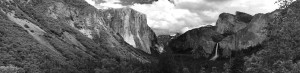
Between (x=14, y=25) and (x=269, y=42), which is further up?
(x=14, y=25)

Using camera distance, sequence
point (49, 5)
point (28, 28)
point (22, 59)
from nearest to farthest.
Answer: point (22, 59), point (28, 28), point (49, 5)

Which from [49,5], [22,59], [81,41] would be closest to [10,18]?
[22,59]

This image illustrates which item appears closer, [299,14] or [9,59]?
[299,14]

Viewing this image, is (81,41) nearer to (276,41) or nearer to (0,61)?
(0,61)

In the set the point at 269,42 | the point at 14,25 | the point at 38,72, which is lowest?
the point at 38,72

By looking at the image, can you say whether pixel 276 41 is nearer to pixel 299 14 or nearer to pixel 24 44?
pixel 299 14

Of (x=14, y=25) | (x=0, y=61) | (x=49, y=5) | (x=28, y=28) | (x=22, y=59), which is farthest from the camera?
(x=49, y=5)

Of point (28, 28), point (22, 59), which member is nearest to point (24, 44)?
point (22, 59)

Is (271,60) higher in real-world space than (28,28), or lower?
lower

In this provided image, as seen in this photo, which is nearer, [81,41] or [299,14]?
[299,14]
